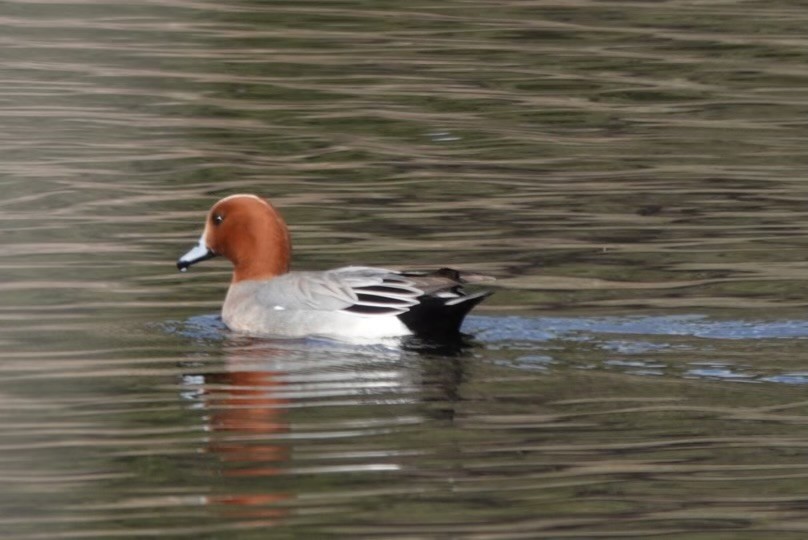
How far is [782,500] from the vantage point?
19.4 ft

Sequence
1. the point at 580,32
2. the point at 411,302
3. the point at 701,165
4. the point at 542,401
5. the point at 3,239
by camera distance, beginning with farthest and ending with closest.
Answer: the point at 580,32
the point at 701,165
the point at 3,239
the point at 411,302
the point at 542,401

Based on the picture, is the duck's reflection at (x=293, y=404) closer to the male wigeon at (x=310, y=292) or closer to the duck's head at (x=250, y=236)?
the male wigeon at (x=310, y=292)

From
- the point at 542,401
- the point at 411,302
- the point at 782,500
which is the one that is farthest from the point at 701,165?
the point at 782,500

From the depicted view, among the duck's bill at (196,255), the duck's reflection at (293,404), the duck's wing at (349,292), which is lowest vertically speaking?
the duck's reflection at (293,404)

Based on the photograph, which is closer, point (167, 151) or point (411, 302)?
point (411, 302)

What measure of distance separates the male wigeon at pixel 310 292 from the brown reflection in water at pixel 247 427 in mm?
437

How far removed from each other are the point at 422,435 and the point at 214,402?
0.94 metres

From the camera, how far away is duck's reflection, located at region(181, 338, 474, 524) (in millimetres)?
6086

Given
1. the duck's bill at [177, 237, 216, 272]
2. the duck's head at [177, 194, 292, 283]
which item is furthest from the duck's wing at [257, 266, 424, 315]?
the duck's bill at [177, 237, 216, 272]

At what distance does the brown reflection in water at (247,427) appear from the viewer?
19.3ft

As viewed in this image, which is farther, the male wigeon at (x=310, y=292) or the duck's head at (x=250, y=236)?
the duck's head at (x=250, y=236)

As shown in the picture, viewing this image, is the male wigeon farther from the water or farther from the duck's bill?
the water

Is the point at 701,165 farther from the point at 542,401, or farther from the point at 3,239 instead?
the point at 542,401

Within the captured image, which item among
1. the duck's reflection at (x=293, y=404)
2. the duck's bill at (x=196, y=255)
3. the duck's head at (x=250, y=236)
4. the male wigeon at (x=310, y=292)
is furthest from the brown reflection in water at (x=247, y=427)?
the duck's bill at (x=196, y=255)
